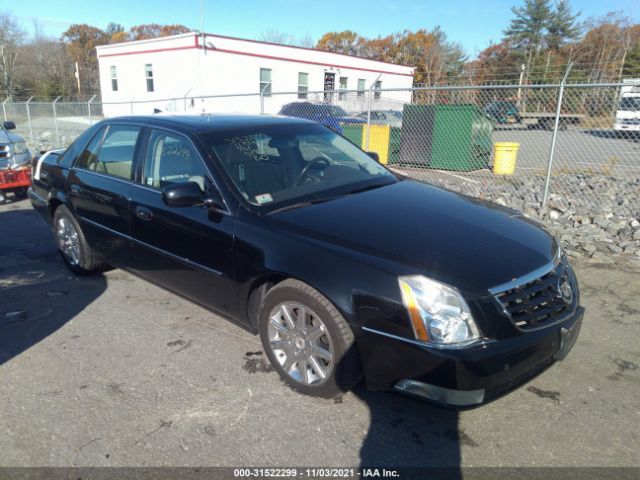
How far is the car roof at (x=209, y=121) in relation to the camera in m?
3.75

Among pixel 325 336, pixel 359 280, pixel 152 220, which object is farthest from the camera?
pixel 152 220

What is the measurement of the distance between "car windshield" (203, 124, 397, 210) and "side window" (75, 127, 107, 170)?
5.34 feet

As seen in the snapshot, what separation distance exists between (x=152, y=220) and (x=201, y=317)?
93 cm

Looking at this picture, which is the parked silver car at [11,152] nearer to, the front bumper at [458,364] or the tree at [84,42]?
the front bumper at [458,364]

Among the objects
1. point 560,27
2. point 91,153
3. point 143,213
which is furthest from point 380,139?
point 560,27

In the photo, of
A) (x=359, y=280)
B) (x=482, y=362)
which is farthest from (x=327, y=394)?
(x=482, y=362)

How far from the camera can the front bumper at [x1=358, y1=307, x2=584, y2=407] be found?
93.4 inches

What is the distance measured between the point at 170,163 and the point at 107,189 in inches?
31.5

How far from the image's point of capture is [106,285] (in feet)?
15.8

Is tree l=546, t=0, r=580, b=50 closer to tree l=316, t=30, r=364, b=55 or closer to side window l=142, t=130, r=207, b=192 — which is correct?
tree l=316, t=30, r=364, b=55

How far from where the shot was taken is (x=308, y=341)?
2893 millimetres

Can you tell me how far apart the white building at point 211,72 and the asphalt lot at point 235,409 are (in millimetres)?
16690

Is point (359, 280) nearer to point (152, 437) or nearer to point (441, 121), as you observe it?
point (152, 437)

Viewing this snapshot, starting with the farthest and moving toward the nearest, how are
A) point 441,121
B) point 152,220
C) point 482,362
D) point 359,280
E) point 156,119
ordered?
point 441,121
point 156,119
point 152,220
point 359,280
point 482,362
